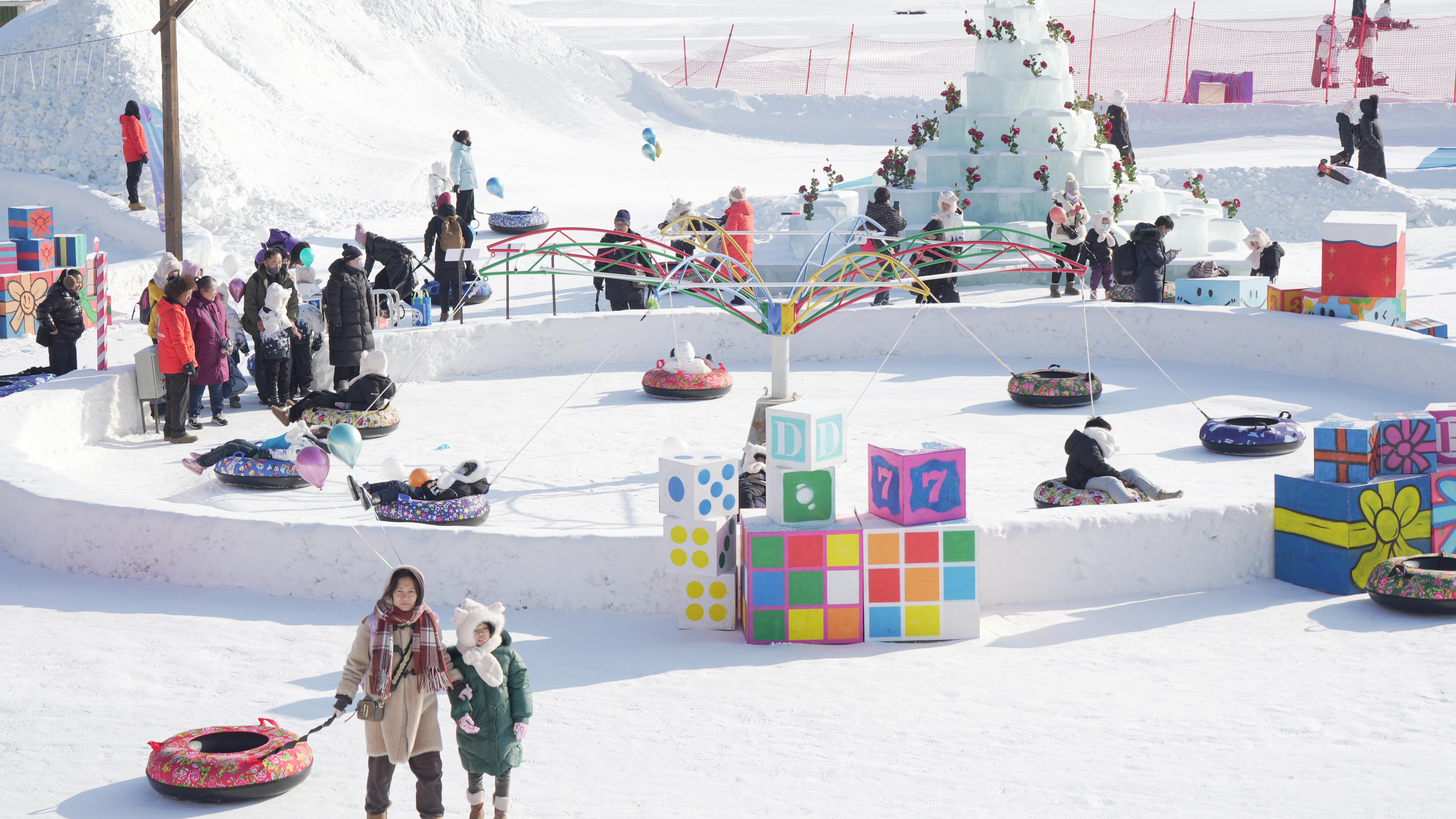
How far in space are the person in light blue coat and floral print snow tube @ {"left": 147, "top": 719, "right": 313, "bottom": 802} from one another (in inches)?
691

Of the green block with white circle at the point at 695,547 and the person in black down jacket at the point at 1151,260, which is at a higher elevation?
the person in black down jacket at the point at 1151,260

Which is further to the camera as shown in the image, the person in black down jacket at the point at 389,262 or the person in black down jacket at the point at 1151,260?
the person in black down jacket at the point at 389,262

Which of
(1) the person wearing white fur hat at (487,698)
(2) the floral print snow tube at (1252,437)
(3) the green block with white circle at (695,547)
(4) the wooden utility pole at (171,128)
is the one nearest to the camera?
(1) the person wearing white fur hat at (487,698)

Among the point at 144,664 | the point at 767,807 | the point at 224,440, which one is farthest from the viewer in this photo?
the point at 224,440

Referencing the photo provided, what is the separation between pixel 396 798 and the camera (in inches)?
267

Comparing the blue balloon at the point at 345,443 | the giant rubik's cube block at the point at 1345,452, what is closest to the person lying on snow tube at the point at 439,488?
the blue balloon at the point at 345,443

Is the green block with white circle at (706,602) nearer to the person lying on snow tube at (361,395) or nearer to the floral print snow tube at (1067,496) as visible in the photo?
the floral print snow tube at (1067,496)

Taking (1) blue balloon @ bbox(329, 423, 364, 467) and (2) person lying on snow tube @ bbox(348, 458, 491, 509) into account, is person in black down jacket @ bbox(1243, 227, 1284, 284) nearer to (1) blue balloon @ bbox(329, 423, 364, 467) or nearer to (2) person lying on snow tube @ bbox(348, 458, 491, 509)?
(2) person lying on snow tube @ bbox(348, 458, 491, 509)

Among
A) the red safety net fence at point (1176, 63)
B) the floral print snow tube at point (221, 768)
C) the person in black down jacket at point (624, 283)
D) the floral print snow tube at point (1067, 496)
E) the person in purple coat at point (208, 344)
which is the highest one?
the red safety net fence at point (1176, 63)

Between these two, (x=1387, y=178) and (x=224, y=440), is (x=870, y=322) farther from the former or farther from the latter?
(x=1387, y=178)

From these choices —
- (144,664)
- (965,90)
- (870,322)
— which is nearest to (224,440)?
(144,664)

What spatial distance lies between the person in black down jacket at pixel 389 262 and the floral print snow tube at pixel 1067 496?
9.28 m

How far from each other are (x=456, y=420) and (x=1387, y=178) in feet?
66.1

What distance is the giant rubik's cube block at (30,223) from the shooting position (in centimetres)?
1938
